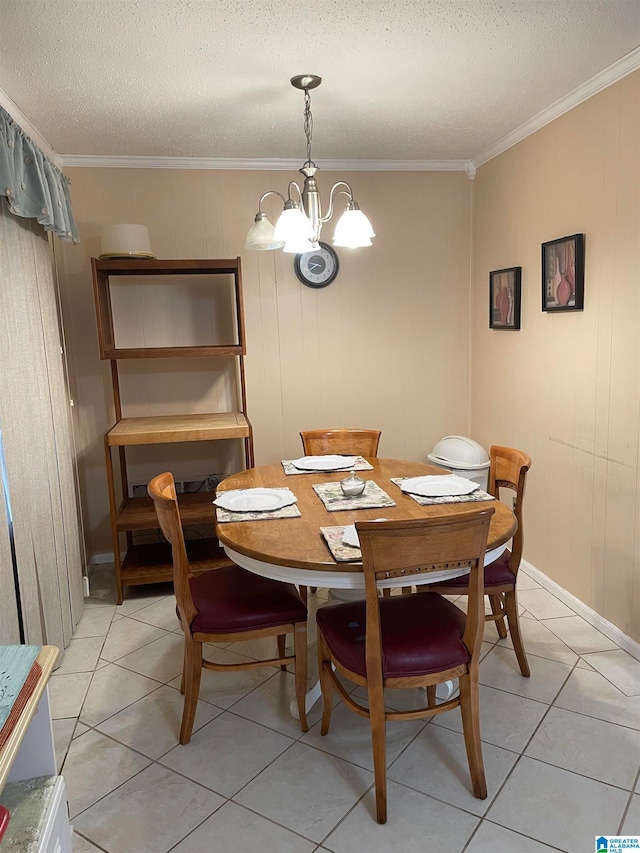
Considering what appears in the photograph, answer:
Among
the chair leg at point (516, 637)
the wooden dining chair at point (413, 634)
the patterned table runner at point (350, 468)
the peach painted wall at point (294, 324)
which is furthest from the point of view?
the peach painted wall at point (294, 324)

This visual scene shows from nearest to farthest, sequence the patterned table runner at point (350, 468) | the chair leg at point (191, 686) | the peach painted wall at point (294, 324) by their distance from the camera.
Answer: the chair leg at point (191, 686), the patterned table runner at point (350, 468), the peach painted wall at point (294, 324)

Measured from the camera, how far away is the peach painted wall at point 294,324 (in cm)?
364

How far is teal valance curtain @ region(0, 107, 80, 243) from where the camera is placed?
7.17 ft

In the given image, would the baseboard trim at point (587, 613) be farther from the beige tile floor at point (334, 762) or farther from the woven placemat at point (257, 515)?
the woven placemat at point (257, 515)

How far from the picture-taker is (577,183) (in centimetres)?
286

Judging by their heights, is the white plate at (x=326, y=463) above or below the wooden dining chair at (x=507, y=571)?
above

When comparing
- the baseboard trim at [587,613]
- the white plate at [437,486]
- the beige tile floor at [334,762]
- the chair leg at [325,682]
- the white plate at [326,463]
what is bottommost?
the beige tile floor at [334,762]

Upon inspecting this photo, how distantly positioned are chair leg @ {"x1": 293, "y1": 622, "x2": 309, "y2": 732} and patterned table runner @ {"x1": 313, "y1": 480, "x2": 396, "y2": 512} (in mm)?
442

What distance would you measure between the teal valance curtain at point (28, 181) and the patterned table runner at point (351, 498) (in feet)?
5.04

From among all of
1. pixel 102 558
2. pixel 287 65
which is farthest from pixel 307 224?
pixel 102 558

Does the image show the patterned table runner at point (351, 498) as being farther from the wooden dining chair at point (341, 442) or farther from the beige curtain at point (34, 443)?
the beige curtain at point (34, 443)

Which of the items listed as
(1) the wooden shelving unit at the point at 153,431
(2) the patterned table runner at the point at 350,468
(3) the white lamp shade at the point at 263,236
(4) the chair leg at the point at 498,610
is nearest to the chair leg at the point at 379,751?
(4) the chair leg at the point at 498,610

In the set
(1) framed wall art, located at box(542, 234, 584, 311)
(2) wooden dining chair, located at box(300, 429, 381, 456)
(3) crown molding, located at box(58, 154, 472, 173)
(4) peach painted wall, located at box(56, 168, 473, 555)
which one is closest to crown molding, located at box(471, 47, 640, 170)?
(3) crown molding, located at box(58, 154, 472, 173)

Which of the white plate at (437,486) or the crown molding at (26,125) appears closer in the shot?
the white plate at (437,486)
